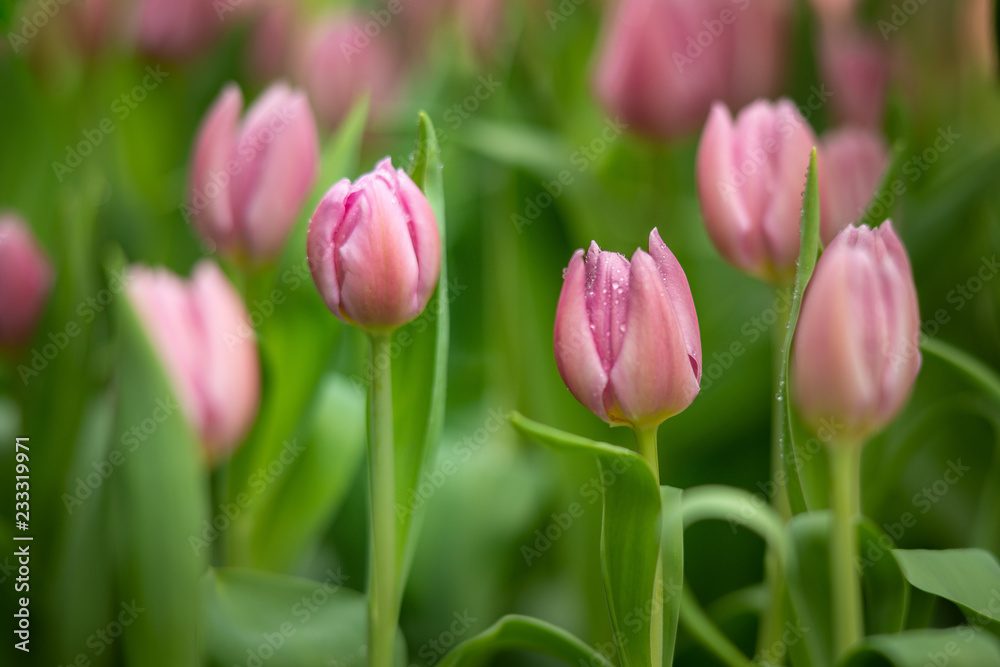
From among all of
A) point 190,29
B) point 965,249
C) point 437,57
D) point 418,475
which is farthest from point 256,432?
point 190,29

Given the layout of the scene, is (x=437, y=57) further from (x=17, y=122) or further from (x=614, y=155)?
(x=17, y=122)

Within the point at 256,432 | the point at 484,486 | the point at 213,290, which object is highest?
the point at 213,290

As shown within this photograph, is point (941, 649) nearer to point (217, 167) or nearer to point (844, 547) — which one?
point (844, 547)

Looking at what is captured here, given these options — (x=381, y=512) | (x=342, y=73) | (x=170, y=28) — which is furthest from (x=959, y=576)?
(x=170, y=28)

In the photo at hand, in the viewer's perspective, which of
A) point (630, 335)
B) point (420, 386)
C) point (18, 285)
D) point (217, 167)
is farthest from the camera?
point (18, 285)

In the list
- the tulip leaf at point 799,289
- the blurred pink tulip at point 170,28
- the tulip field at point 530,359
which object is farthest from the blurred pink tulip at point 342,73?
the tulip leaf at point 799,289

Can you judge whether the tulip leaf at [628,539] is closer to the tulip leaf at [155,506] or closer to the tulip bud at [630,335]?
the tulip bud at [630,335]
